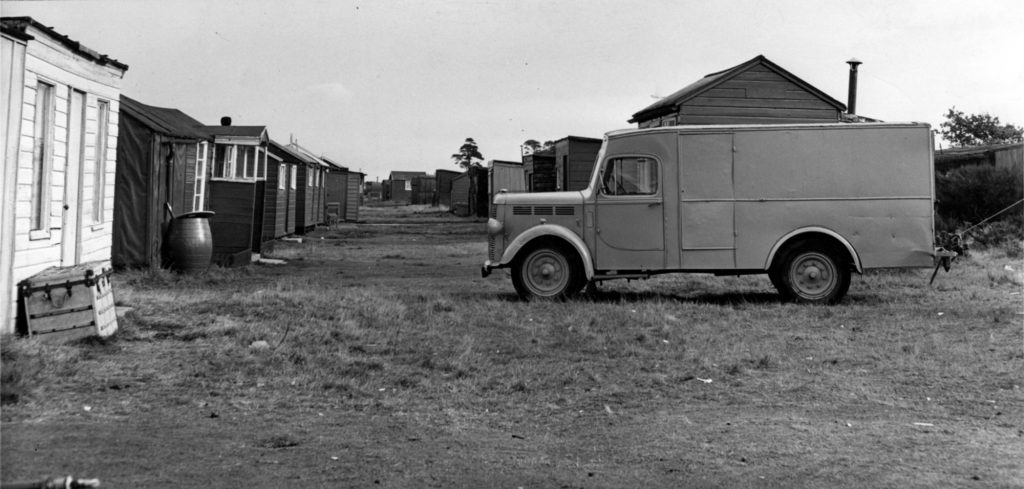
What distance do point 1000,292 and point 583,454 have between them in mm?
9917

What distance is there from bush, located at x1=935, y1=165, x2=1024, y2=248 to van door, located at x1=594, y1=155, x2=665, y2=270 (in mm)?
11637

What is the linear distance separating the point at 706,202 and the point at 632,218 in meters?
1.01

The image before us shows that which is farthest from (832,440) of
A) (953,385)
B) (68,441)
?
(68,441)

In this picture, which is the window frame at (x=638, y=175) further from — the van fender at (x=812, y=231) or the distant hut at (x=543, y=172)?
the distant hut at (x=543, y=172)

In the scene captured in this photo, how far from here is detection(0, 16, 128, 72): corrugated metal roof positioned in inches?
289

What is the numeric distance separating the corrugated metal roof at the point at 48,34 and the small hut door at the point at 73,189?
0.44m

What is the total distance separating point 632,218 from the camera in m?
12.4

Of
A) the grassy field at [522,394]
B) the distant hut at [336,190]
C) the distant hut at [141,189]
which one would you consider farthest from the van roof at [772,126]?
the distant hut at [336,190]

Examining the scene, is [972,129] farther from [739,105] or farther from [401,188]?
[401,188]

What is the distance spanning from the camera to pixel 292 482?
4.63m

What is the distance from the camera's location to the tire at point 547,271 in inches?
494

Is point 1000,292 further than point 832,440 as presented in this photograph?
Yes

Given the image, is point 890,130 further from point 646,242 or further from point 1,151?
point 1,151

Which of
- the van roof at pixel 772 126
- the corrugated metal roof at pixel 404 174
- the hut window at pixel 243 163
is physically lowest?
the van roof at pixel 772 126
